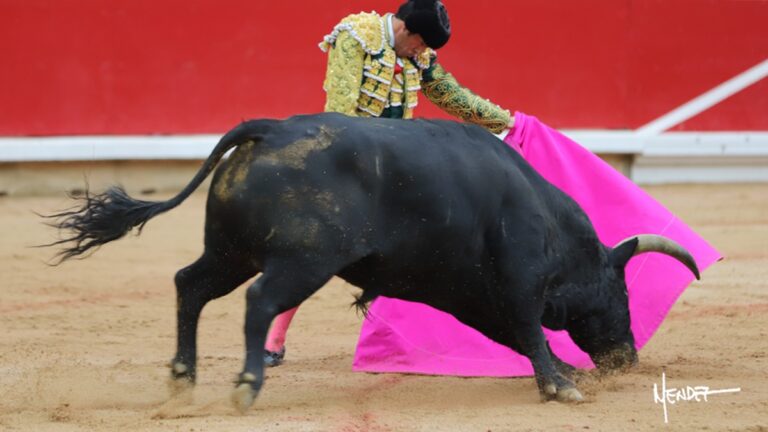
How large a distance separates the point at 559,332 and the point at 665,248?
Answer: 21.2 inches

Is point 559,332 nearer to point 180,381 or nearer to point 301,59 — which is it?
point 180,381

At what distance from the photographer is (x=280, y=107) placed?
8164mm

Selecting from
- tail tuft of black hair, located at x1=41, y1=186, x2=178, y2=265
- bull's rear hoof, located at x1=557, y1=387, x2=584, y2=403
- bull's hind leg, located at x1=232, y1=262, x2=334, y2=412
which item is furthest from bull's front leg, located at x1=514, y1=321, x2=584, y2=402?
tail tuft of black hair, located at x1=41, y1=186, x2=178, y2=265

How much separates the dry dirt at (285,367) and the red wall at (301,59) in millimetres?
1393

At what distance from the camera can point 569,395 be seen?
360 cm

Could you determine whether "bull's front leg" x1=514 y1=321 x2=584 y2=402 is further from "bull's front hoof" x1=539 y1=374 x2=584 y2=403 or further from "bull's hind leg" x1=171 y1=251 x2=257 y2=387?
"bull's hind leg" x1=171 y1=251 x2=257 y2=387

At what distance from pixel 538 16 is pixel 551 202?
4.96 m

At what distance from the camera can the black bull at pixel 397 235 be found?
3.20 metres

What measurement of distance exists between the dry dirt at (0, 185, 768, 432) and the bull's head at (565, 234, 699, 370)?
9 cm

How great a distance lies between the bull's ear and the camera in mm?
3904

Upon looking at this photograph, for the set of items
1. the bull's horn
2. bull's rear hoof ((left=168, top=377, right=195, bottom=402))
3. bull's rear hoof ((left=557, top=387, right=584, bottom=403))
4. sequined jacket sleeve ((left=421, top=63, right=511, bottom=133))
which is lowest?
bull's rear hoof ((left=557, top=387, right=584, bottom=403))

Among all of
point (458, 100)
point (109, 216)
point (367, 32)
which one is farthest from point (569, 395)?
point (109, 216)

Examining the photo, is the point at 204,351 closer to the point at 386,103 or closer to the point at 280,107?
the point at 386,103

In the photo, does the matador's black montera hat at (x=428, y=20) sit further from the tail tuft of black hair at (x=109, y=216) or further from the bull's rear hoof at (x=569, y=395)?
the bull's rear hoof at (x=569, y=395)
